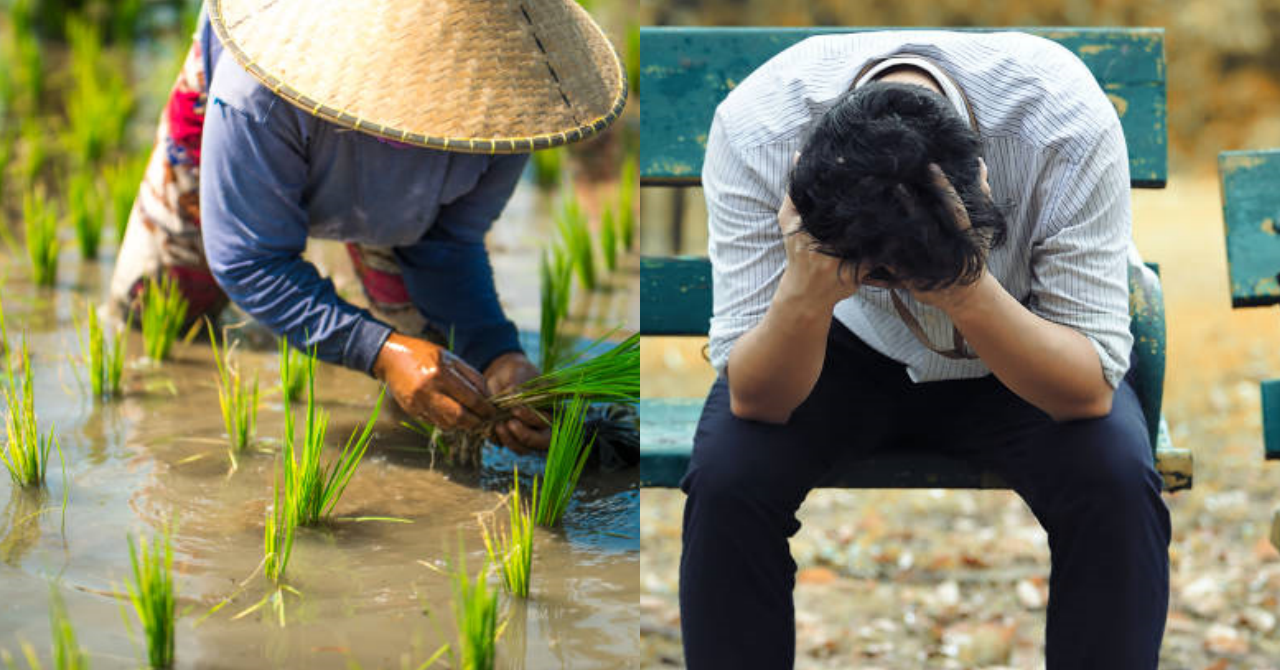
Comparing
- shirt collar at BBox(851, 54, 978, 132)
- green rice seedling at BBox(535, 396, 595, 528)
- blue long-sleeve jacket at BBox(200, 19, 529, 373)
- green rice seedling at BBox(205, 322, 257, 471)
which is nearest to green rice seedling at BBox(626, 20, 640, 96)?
blue long-sleeve jacket at BBox(200, 19, 529, 373)

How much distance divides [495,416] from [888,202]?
45.1 inches

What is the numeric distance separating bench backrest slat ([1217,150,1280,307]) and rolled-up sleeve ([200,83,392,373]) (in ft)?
5.11

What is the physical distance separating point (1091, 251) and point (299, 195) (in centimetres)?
143

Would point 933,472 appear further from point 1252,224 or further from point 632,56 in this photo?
point 632,56

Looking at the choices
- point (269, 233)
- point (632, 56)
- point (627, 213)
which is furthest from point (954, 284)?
point (632, 56)

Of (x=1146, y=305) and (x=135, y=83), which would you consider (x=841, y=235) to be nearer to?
(x=1146, y=305)

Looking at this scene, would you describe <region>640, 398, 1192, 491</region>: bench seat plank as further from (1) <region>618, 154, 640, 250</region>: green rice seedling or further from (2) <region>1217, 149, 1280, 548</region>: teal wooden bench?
(1) <region>618, 154, 640, 250</region>: green rice seedling

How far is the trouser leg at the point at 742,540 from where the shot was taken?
1.92 meters

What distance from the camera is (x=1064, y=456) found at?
1937 millimetres

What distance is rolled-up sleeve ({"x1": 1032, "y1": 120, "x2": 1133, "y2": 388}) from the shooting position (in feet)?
6.19

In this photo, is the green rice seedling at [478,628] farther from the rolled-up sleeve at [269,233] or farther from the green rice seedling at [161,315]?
the green rice seedling at [161,315]

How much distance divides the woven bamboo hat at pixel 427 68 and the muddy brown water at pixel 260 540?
0.68m

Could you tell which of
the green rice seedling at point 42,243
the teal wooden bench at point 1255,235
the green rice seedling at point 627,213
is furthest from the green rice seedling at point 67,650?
the green rice seedling at point 627,213

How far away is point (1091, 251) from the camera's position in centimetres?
189
